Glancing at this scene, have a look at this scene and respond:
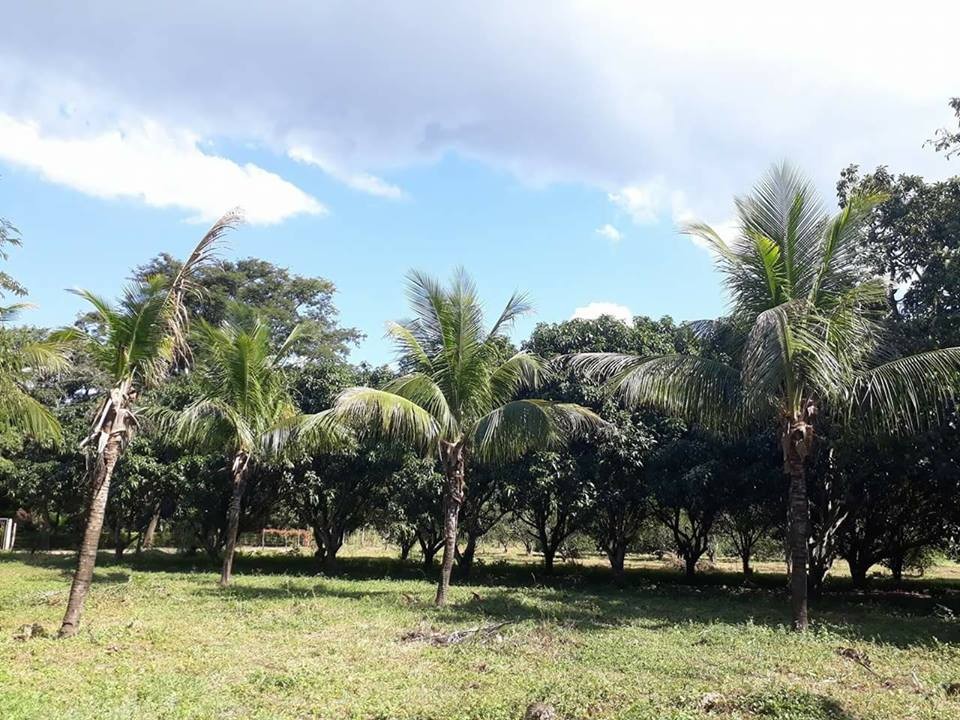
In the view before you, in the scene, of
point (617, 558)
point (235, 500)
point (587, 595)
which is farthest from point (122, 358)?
point (617, 558)

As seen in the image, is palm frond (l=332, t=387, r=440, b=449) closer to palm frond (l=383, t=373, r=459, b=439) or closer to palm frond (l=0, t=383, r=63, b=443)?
palm frond (l=383, t=373, r=459, b=439)

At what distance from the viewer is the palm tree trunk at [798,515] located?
10.0 m

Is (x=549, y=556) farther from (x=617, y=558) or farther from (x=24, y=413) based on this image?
(x=24, y=413)

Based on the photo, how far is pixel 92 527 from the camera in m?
8.98

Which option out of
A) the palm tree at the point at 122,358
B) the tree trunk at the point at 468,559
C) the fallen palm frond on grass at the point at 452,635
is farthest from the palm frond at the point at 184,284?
the tree trunk at the point at 468,559

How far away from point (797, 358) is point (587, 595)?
798 cm

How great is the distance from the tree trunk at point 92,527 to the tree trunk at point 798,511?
8.80 metres

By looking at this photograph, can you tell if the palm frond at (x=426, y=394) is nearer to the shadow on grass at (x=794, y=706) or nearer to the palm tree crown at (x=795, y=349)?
the palm tree crown at (x=795, y=349)

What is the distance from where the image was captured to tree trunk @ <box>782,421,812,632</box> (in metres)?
10.0

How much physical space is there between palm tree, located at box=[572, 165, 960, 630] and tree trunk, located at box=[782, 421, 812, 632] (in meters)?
0.02

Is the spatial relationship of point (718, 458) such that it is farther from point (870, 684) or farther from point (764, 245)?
point (870, 684)

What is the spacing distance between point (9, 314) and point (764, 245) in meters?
10.3

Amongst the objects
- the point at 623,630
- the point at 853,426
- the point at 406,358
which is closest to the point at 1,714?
the point at 623,630

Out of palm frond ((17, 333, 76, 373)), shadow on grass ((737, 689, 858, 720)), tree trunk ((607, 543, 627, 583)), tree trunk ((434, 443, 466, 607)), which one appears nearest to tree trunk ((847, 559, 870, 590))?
tree trunk ((607, 543, 627, 583))
